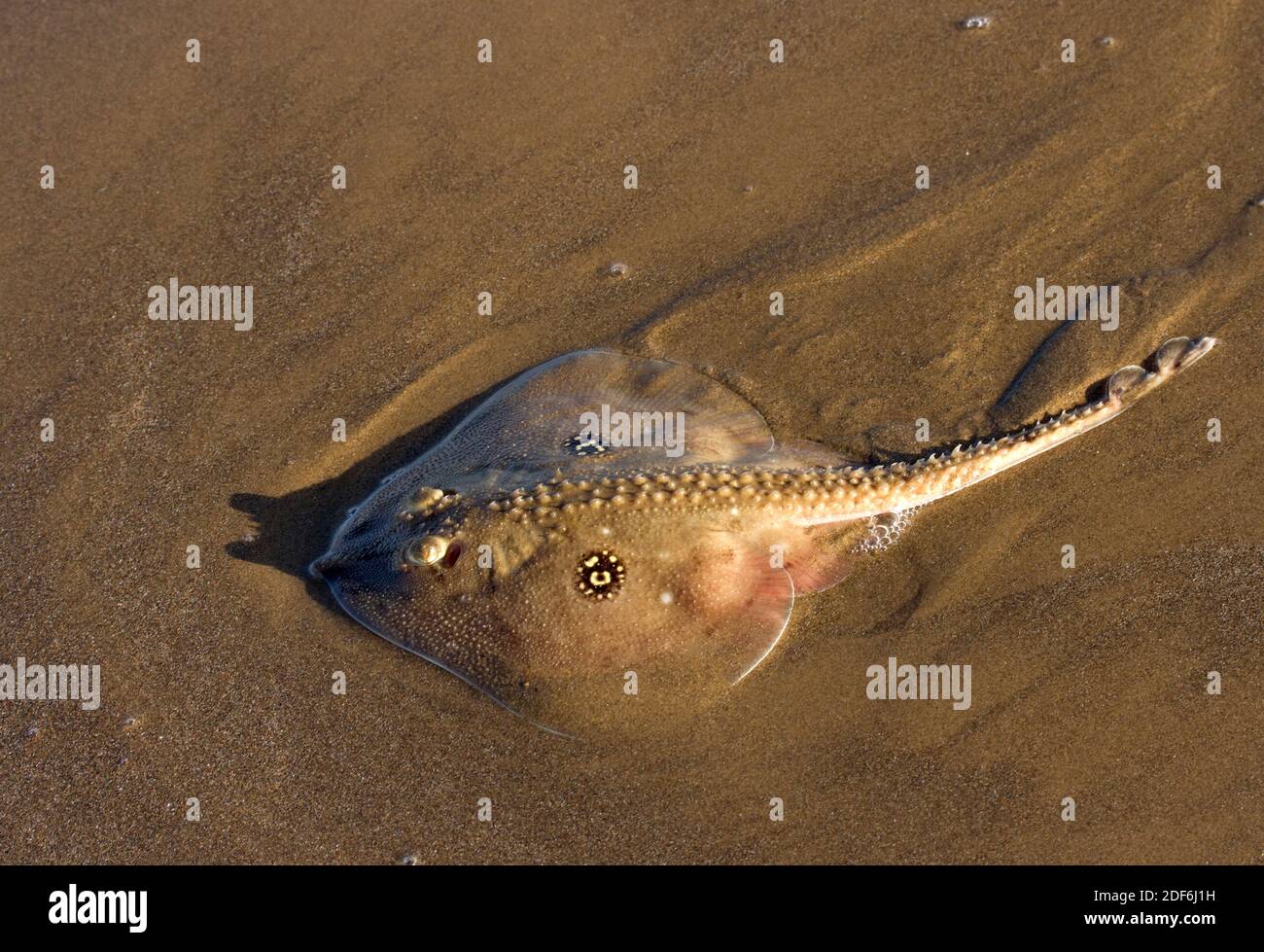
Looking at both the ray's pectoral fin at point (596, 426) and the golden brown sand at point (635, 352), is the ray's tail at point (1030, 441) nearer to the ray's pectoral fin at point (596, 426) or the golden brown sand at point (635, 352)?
the golden brown sand at point (635, 352)

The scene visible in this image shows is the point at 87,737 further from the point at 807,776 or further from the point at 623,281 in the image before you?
the point at 623,281

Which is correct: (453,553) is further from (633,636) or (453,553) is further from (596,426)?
(596,426)

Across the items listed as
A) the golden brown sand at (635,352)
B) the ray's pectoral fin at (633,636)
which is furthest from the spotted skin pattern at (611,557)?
the golden brown sand at (635,352)

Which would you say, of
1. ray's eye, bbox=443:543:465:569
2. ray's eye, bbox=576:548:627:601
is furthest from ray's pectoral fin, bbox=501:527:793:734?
ray's eye, bbox=443:543:465:569

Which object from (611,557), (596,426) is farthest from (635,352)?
(611,557)

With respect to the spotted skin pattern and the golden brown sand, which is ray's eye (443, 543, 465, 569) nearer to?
the spotted skin pattern

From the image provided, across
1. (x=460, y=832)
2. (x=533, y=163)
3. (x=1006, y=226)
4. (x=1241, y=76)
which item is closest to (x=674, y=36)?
(x=533, y=163)
